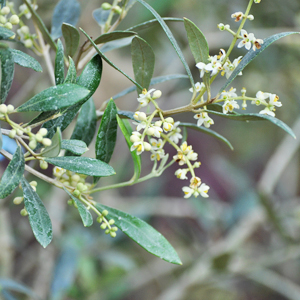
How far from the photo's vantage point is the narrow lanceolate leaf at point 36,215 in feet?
1.50

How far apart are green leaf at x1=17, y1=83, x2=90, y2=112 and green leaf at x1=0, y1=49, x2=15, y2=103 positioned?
0.12 ft

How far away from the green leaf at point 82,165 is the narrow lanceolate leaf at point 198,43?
20 centimetres

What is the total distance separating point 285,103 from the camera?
203 cm

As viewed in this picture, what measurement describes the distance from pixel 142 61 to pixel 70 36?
152 millimetres

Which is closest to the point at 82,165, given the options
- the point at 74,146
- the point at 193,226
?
the point at 74,146

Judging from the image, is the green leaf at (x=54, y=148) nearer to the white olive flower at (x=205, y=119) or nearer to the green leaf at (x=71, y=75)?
the green leaf at (x=71, y=75)

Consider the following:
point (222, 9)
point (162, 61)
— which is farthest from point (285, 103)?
point (162, 61)

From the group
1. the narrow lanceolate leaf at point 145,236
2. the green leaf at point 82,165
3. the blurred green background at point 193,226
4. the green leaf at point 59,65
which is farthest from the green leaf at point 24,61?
the blurred green background at point 193,226

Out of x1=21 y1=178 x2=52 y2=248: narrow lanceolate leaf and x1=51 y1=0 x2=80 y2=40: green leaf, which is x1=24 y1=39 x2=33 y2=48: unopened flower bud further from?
x1=21 y1=178 x2=52 y2=248: narrow lanceolate leaf

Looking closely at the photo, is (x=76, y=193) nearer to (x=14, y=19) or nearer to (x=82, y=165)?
(x=82, y=165)

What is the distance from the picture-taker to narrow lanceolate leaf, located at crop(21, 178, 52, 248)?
0.46m

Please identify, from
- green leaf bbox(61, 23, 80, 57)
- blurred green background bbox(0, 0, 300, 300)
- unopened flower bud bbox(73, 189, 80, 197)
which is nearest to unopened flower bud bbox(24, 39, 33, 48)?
green leaf bbox(61, 23, 80, 57)

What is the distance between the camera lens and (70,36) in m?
0.58

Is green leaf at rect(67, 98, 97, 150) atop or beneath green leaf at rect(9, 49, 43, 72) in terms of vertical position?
beneath
